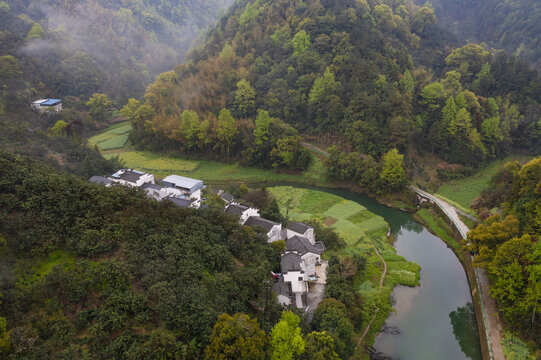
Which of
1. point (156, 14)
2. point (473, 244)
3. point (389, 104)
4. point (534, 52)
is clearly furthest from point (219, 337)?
point (156, 14)

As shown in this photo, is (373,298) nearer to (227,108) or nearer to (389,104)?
(389,104)

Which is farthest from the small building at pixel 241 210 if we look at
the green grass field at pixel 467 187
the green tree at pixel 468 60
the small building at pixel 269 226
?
the green tree at pixel 468 60

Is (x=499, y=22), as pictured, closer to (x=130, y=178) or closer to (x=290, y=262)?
(x=290, y=262)

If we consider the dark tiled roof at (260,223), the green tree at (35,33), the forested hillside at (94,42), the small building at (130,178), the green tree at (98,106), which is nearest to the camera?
the dark tiled roof at (260,223)

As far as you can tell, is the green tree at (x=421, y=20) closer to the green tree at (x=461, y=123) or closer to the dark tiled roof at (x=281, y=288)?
the green tree at (x=461, y=123)

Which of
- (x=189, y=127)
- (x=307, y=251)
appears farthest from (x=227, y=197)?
(x=189, y=127)

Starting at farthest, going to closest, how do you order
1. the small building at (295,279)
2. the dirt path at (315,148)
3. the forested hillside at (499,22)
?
→ the forested hillside at (499,22)
the dirt path at (315,148)
the small building at (295,279)
